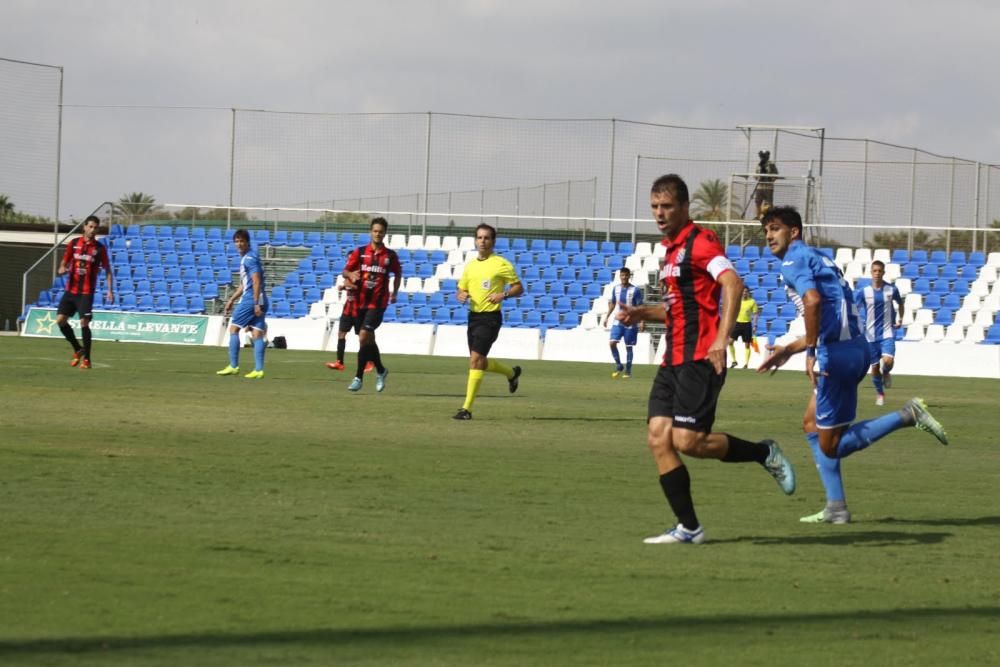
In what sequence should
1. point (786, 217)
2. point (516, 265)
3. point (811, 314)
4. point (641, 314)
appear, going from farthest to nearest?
point (516, 265)
point (786, 217)
point (811, 314)
point (641, 314)

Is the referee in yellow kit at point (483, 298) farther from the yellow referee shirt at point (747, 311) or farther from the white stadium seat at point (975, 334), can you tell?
the white stadium seat at point (975, 334)

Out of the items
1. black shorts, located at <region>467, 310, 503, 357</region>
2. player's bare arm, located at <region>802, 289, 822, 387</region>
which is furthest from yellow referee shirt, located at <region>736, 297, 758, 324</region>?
player's bare arm, located at <region>802, 289, 822, 387</region>

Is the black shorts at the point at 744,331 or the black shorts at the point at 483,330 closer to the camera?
the black shorts at the point at 483,330

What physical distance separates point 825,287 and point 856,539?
171 cm

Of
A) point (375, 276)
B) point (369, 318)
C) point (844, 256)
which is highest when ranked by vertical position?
point (844, 256)

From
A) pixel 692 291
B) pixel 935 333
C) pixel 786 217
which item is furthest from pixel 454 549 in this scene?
pixel 935 333

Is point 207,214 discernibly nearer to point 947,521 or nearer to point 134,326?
point 134,326

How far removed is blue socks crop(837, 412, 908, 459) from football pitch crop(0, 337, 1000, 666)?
46 centimetres

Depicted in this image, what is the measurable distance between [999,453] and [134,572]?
9.78 metres

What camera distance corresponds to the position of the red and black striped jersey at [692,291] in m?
8.07

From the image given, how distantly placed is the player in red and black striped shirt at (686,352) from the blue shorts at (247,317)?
14.5 m

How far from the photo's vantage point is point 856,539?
8.43 meters

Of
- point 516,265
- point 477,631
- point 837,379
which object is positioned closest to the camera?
point 477,631

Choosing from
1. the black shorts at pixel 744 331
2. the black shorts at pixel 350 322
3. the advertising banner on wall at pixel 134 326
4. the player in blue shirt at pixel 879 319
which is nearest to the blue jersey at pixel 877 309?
the player in blue shirt at pixel 879 319
